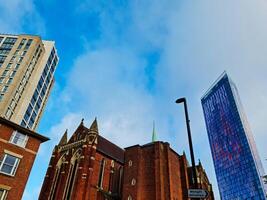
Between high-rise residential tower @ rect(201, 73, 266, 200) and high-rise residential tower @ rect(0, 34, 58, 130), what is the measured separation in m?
112

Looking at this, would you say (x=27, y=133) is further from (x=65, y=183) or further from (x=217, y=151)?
(x=217, y=151)

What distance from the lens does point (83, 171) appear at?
35031 mm

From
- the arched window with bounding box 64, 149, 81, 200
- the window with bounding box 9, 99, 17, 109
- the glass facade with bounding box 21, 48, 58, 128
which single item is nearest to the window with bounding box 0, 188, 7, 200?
the arched window with bounding box 64, 149, 81, 200

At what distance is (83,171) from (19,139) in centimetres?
1272

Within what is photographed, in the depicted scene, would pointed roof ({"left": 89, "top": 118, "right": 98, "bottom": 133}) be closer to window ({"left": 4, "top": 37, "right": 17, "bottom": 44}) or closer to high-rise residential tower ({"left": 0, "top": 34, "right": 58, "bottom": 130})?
high-rise residential tower ({"left": 0, "top": 34, "right": 58, "bottom": 130})

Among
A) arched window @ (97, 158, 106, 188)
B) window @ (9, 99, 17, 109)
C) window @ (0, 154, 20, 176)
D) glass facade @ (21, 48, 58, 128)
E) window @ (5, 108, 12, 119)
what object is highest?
glass facade @ (21, 48, 58, 128)

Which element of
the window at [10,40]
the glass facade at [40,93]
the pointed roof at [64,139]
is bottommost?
the pointed roof at [64,139]

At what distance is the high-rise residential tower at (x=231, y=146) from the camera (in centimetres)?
11906

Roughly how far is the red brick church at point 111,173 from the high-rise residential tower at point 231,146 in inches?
3910

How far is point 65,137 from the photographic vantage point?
46000 mm

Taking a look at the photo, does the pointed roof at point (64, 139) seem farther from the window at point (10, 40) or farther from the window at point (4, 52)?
the window at point (10, 40)

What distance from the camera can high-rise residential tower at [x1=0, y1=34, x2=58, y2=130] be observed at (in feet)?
196

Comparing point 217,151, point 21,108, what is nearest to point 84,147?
point 21,108

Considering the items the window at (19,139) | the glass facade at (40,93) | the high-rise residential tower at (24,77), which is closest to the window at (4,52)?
the high-rise residential tower at (24,77)
